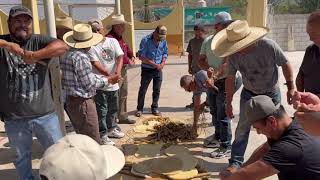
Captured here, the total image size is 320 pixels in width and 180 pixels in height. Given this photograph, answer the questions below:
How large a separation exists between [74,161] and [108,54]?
4019mm

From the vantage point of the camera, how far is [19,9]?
3.81m

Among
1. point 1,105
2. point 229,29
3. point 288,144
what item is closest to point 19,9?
point 1,105

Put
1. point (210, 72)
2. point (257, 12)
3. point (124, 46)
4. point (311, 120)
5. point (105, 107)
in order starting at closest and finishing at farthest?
1. point (311, 120)
2. point (210, 72)
3. point (105, 107)
4. point (124, 46)
5. point (257, 12)

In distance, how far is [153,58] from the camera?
7.45 m

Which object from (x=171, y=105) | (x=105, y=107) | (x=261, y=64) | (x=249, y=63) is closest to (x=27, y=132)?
(x=105, y=107)

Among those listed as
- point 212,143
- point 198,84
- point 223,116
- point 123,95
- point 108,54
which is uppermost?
point 108,54

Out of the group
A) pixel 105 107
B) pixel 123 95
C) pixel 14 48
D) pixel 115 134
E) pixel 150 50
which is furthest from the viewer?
pixel 150 50

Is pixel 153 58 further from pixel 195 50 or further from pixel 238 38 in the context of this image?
pixel 238 38

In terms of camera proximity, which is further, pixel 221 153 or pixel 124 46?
pixel 124 46

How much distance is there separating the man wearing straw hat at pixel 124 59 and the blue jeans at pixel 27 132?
260 cm

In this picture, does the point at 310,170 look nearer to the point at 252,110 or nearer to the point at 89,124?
the point at 252,110

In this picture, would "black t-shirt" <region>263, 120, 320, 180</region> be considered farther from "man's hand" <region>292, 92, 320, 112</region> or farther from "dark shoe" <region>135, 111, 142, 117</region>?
"dark shoe" <region>135, 111, 142, 117</region>

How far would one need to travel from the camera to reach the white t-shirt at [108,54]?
5.80 meters

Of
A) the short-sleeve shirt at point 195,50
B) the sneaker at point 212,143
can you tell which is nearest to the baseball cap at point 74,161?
the sneaker at point 212,143
